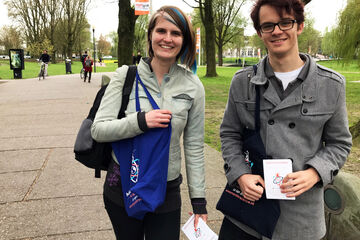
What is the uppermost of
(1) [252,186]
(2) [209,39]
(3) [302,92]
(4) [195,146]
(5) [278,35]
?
(2) [209,39]

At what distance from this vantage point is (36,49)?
163 ft

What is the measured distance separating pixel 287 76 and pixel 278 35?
21cm

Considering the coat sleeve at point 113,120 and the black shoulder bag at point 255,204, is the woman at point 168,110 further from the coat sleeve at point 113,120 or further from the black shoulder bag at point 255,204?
the black shoulder bag at point 255,204

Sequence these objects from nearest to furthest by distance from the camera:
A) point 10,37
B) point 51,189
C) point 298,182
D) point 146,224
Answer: point 298,182 → point 146,224 → point 51,189 → point 10,37

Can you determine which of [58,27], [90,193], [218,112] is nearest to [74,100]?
[218,112]

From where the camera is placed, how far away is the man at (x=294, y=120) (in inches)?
57.6

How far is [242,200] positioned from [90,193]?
102 inches

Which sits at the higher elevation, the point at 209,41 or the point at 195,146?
the point at 209,41

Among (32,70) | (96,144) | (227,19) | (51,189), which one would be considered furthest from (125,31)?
(227,19)

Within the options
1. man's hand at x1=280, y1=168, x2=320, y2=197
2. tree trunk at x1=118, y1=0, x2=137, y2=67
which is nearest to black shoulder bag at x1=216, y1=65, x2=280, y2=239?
man's hand at x1=280, y1=168, x2=320, y2=197

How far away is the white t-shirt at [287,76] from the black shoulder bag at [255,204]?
13 centimetres

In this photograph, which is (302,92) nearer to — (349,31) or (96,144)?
(96,144)

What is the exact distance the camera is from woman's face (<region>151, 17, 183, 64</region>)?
176 cm

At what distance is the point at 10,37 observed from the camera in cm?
6097
